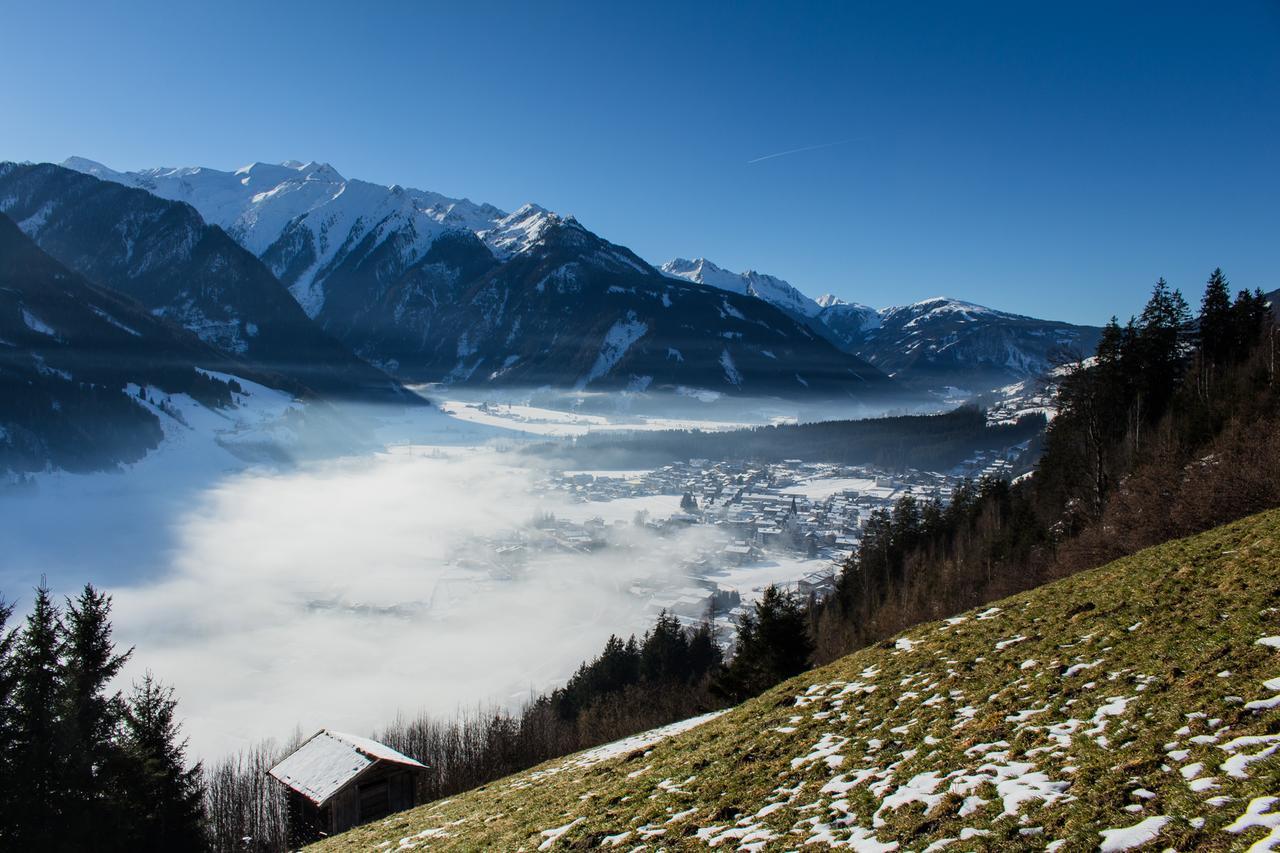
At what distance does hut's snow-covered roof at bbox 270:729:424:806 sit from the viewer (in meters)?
25.9

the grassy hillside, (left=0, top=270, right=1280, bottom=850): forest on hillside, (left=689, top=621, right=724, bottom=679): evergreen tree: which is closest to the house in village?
(left=0, top=270, right=1280, bottom=850): forest on hillside

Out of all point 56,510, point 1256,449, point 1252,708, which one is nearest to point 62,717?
point 1252,708

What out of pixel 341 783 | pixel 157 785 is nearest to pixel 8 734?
pixel 157 785

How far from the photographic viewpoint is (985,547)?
176ft

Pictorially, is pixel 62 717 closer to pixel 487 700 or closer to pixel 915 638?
pixel 915 638

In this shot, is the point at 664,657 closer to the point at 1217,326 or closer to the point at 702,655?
the point at 702,655

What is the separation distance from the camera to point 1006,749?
10.3m

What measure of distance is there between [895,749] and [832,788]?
73.8 inches

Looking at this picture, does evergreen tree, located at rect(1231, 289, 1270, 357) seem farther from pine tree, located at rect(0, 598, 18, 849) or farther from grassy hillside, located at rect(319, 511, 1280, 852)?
pine tree, located at rect(0, 598, 18, 849)

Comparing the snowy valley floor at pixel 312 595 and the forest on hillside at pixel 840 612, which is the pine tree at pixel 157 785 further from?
the snowy valley floor at pixel 312 595

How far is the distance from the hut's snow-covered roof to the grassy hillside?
6.55m

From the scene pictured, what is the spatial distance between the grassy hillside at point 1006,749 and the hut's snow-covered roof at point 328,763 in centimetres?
655

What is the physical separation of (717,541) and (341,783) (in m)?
126

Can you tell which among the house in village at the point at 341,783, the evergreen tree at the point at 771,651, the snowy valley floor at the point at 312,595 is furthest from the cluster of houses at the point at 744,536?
the house in village at the point at 341,783
